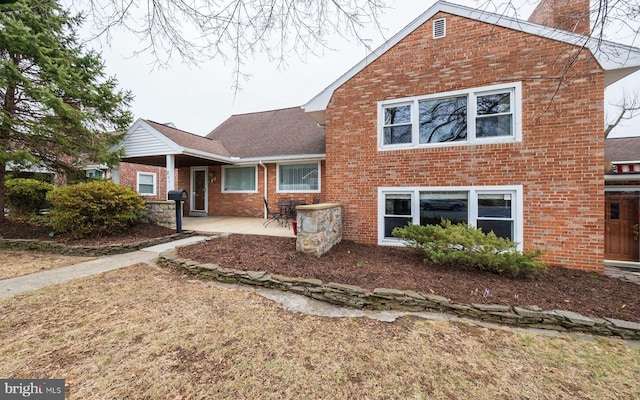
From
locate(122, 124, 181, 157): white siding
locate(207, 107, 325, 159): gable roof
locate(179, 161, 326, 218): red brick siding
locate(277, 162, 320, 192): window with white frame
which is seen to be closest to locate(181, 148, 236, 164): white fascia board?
locate(122, 124, 181, 157): white siding

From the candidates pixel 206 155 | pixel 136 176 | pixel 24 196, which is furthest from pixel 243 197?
pixel 136 176

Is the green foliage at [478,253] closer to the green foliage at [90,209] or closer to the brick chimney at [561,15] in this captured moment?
the brick chimney at [561,15]

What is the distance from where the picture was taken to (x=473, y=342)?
2.76 m

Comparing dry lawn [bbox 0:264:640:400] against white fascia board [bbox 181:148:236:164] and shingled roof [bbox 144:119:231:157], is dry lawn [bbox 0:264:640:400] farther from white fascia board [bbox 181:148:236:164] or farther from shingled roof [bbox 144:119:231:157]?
shingled roof [bbox 144:119:231:157]

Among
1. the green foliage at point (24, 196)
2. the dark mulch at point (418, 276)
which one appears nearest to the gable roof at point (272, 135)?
the dark mulch at point (418, 276)

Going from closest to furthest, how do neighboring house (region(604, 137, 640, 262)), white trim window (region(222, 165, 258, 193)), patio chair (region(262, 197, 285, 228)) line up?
neighboring house (region(604, 137, 640, 262))
patio chair (region(262, 197, 285, 228))
white trim window (region(222, 165, 258, 193))

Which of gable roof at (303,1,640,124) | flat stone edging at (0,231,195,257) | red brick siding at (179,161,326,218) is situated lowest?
flat stone edging at (0,231,195,257)

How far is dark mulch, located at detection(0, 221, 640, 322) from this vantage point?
141 inches

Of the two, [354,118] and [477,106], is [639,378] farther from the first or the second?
[354,118]

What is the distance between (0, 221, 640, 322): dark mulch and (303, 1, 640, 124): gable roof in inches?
150

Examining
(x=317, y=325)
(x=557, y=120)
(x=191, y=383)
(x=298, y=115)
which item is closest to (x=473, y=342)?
(x=317, y=325)

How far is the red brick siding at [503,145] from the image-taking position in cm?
498

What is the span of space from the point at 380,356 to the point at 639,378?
239 centimetres

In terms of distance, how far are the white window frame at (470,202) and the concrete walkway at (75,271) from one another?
556 cm
